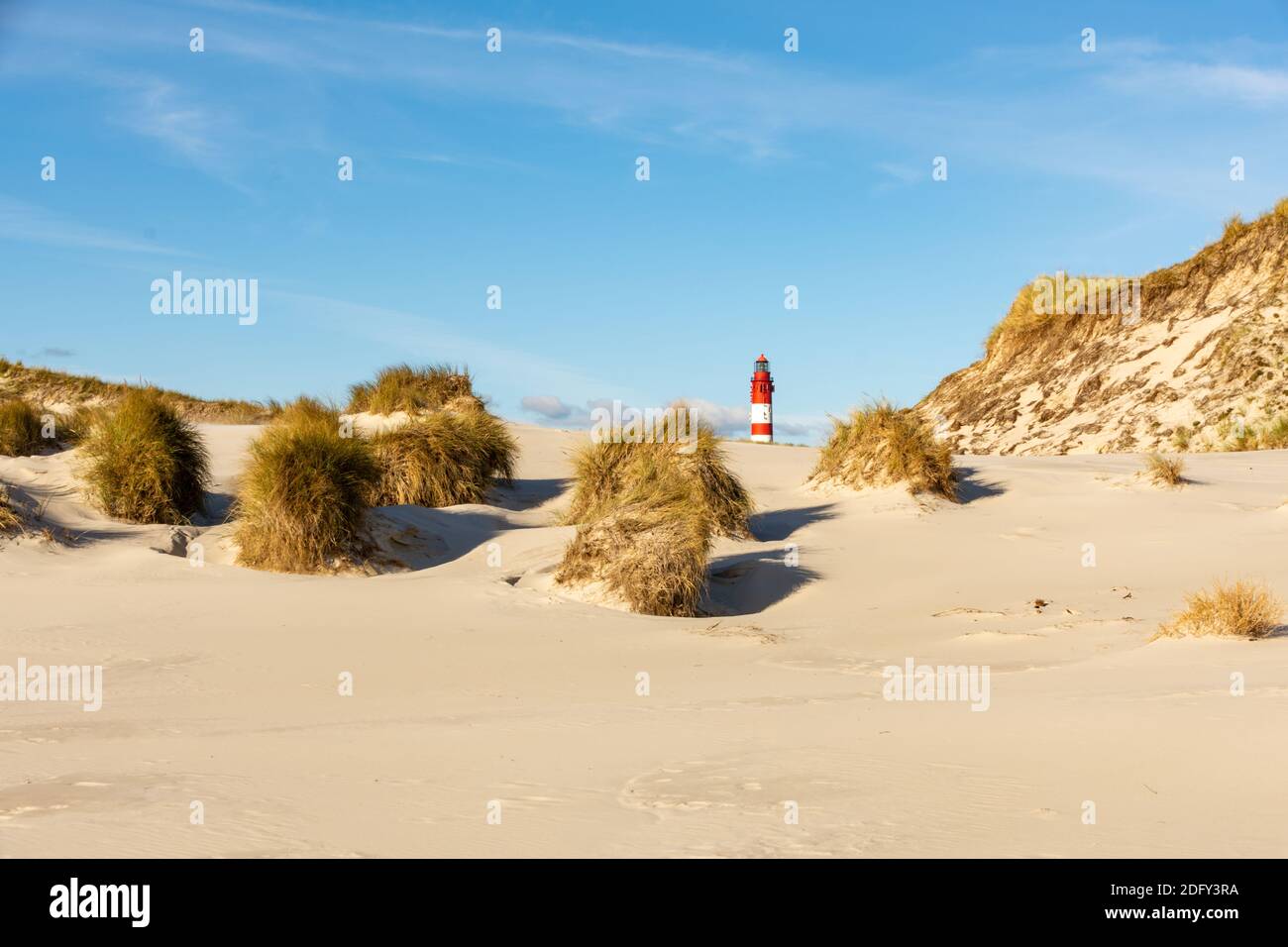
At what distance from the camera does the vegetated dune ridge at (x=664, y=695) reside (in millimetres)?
3863

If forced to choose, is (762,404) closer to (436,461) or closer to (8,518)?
(436,461)

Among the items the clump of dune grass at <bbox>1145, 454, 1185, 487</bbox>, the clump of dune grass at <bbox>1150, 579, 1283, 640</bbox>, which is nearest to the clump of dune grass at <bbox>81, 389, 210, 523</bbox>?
the clump of dune grass at <bbox>1150, 579, 1283, 640</bbox>

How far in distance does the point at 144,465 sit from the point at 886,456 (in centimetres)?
812

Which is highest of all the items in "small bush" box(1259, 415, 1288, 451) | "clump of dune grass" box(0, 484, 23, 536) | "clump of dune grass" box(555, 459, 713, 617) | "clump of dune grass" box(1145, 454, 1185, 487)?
"small bush" box(1259, 415, 1288, 451)

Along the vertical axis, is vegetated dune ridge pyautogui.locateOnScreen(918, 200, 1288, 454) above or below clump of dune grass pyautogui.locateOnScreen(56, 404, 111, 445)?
above

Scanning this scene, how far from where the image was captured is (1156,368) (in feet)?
71.3

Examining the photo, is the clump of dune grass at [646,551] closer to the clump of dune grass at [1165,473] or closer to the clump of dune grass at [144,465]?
the clump of dune grass at [144,465]

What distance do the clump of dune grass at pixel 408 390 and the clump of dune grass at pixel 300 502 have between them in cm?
513

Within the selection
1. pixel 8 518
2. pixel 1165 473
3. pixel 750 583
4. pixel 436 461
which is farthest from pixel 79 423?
pixel 1165 473

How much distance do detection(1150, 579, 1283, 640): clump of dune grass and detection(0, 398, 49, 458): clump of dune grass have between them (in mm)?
12724

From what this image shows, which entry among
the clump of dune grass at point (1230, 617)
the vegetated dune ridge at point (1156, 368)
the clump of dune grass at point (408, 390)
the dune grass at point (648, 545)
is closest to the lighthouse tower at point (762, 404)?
the vegetated dune ridge at point (1156, 368)

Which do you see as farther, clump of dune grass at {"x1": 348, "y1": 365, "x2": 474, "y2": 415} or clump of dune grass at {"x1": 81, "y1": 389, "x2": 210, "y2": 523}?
clump of dune grass at {"x1": 348, "y1": 365, "x2": 474, "y2": 415}

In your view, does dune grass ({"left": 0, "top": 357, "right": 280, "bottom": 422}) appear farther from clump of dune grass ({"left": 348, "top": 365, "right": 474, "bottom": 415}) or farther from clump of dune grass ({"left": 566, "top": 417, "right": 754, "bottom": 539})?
clump of dune grass ({"left": 566, "top": 417, "right": 754, "bottom": 539})

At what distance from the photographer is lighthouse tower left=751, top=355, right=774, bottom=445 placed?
80.3 feet
